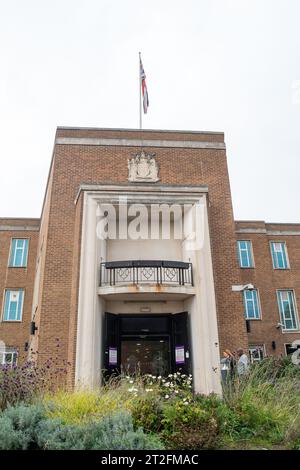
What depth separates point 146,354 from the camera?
526 inches

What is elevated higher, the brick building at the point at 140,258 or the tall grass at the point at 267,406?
the brick building at the point at 140,258

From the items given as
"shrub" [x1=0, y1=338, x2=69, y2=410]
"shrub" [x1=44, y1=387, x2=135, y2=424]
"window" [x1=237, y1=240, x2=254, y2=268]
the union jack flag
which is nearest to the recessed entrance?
"shrub" [x1=0, y1=338, x2=69, y2=410]

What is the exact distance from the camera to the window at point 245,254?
24.8m

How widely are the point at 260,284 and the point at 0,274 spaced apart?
15696 mm

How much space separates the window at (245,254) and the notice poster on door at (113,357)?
13.9 m

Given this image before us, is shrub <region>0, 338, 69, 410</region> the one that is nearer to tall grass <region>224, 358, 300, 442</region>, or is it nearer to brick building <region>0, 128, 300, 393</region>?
brick building <region>0, 128, 300, 393</region>

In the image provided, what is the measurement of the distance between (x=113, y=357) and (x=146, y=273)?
9.35 ft

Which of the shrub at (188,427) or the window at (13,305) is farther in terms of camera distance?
the window at (13,305)

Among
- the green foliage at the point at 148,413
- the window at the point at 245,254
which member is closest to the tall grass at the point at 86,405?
the green foliage at the point at 148,413

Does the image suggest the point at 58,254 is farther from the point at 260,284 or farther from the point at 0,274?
the point at 260,284

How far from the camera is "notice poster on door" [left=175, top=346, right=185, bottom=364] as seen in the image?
12.7 m

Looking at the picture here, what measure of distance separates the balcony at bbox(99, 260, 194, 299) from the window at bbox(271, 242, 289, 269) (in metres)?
13.8

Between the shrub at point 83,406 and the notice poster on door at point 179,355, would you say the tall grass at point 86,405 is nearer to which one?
the shrub at point 83,406

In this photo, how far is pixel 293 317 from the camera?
24.3 metres
